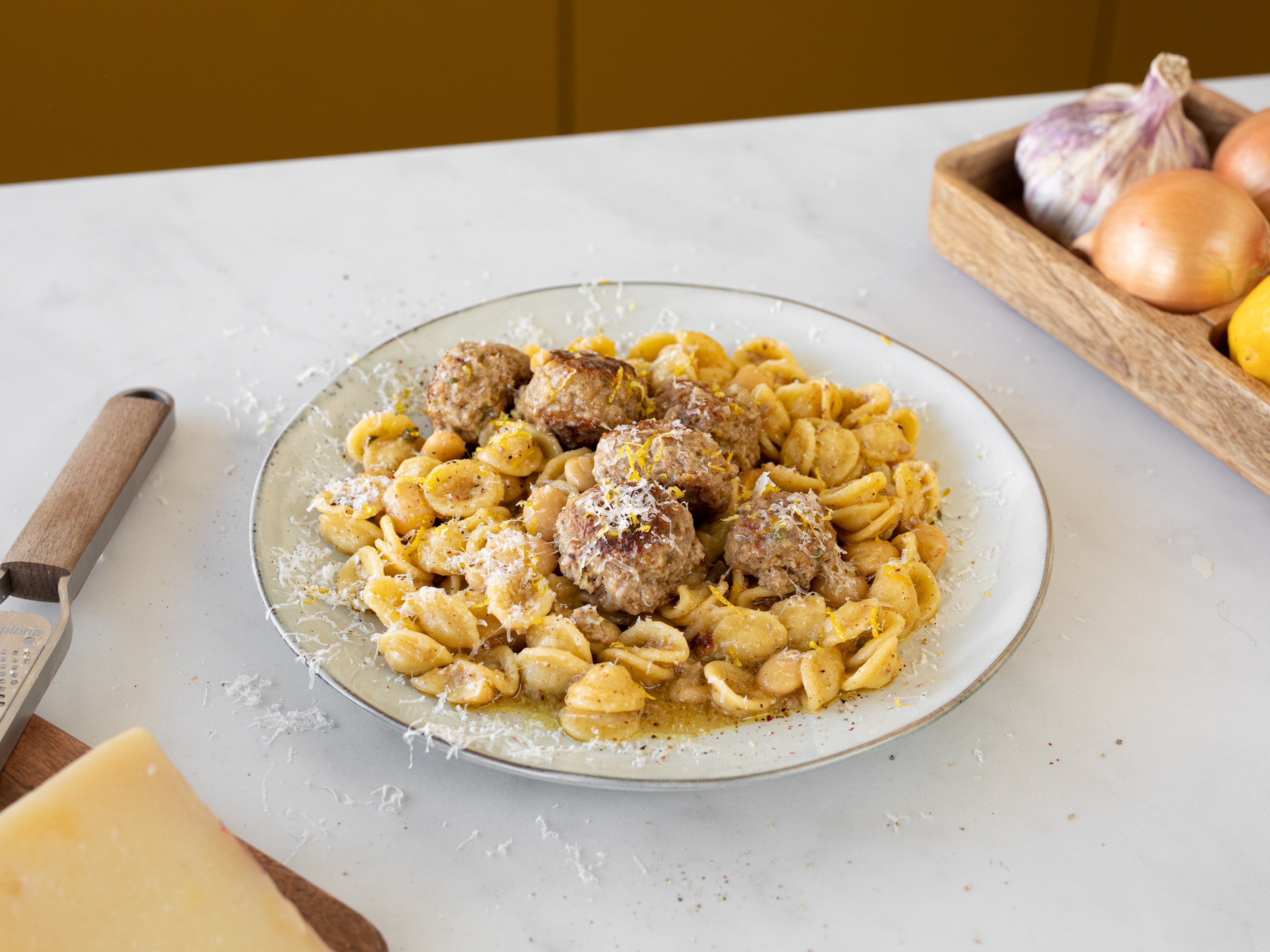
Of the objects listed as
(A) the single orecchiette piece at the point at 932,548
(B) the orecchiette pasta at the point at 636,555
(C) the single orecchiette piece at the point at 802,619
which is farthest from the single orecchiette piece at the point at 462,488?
(A) the single orecchiette piece at the point at 932,548

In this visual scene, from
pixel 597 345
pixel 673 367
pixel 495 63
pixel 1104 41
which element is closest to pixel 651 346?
pixel 597 345

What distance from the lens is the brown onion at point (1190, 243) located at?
3.56 meters

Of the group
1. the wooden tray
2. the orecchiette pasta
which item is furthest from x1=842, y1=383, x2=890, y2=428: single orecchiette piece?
the wooden tray

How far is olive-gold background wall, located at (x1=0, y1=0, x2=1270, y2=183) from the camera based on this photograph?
7602mm

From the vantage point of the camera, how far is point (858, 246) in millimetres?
4812

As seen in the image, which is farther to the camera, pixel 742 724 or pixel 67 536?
pixel 67 536

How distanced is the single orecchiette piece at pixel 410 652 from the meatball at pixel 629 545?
16.1 inches

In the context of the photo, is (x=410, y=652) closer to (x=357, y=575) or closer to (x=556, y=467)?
(x=357, y=575)

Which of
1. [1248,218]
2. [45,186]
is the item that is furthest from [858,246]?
[45,186]

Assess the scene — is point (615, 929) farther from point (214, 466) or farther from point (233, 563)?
point (214, 466)

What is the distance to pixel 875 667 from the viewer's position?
104 inches

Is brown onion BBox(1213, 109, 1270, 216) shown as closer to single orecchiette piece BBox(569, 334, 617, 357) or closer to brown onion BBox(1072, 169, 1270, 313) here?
brown onion BBox(1072, 169, 1270, 313)

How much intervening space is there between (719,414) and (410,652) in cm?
110

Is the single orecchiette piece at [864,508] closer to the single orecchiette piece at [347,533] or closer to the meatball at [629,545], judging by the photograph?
the meatball at [629,545]
